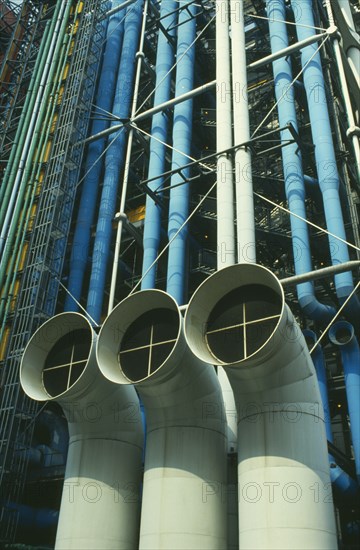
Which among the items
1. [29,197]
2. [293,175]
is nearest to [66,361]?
[293,175]

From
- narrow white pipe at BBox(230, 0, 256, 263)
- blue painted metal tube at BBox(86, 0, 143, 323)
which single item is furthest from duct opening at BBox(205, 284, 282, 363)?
blue painted metal tube at BBox(86, 0, 143, 323)

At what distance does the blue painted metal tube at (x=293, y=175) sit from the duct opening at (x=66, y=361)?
667cm

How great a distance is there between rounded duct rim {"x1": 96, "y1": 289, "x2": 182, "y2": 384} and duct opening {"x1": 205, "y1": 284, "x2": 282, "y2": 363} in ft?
2.81

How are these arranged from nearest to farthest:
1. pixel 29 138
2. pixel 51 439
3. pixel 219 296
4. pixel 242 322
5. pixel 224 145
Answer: pixel 242 322, pixel 219 296, pixel 224 145, pixel 51 439, pixel 29 138

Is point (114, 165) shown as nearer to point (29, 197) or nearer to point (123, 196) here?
point (29, 197)

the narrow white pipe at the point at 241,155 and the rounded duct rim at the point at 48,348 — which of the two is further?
the narrow white pipe at the point at 241,155

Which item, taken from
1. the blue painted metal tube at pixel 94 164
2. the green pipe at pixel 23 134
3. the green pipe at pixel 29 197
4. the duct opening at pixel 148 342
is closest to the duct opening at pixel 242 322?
the duct opening at pixel 148 342

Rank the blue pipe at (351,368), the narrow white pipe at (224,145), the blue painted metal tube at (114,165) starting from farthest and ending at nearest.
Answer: the blue painted metal tube at (114,165)
the narrow white pipe at (224,145)
the blue pipe at (351,368)

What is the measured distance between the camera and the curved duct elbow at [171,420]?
10648mm

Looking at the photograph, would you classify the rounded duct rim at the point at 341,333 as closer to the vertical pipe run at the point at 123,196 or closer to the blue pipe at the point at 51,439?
the vertical pipe run at the point at 123,196

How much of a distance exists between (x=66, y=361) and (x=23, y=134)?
47.7 feet

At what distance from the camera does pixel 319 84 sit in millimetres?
19297

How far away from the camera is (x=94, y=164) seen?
2347 centimetres

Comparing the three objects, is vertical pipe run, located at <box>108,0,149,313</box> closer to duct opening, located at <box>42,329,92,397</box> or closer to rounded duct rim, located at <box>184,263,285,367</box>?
duct opening, located at <box>42,329,92,397</box>
